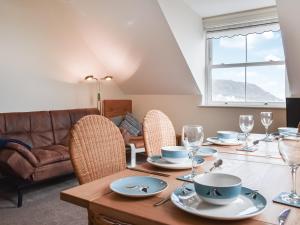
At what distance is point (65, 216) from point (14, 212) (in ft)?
1.63

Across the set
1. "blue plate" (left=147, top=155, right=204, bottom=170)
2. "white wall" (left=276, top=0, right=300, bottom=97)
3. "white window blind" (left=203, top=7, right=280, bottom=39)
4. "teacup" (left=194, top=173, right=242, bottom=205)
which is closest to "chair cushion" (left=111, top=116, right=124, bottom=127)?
"white window blind" (left=203, top=7, right=280, bottom=39)

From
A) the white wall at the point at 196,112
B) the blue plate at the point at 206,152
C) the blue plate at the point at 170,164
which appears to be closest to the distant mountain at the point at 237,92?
the white wall at the point at 196,112

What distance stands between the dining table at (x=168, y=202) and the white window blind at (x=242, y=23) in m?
2.87

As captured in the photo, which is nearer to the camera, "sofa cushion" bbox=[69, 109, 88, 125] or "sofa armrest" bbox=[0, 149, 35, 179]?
"sofa armrest" bbox=[0, 149, 35, 179]

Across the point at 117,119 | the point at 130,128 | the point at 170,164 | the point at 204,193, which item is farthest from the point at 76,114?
the point at 204,193

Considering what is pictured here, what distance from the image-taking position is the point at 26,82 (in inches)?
154

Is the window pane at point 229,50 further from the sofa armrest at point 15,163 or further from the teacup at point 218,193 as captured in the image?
the teacup at point 218,193

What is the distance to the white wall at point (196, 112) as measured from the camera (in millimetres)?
4023

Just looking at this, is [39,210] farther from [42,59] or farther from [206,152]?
[42,59]

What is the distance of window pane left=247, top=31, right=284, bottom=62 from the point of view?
3967 millimetres

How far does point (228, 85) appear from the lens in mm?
4406

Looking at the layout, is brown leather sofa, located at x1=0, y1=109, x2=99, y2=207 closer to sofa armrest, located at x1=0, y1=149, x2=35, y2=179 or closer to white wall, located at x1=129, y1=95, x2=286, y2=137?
sofa armrest, located at x1=0, y1=149, x2=35, y2=179

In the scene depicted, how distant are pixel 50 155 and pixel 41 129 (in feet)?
2.35

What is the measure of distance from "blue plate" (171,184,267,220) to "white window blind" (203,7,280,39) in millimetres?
3415
